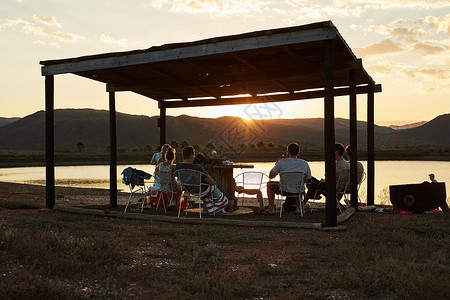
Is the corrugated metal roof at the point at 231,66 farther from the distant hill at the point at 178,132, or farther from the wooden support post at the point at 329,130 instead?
the distant hill at the point at 178,132

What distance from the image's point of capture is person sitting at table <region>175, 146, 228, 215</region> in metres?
6.91

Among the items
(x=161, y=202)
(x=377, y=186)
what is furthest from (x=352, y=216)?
(x=377, y=186)

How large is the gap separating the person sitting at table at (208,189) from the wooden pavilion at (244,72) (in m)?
1.68

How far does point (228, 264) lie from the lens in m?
4.19

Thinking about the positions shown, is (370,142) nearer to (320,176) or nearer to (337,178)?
(337,178)

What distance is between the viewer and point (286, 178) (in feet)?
23.0

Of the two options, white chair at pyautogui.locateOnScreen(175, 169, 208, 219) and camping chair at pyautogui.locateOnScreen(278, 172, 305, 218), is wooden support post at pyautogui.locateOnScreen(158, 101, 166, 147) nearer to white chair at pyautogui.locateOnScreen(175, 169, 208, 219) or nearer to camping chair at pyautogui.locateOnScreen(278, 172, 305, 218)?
white chair at pyautogui.locateOnScreen(175, 169, 208, 219)

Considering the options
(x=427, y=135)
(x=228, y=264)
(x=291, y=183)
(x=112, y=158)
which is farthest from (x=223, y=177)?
(x=427, y=135)

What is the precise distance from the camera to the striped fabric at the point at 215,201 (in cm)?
724

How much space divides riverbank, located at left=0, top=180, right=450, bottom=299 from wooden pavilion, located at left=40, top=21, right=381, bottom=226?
4.67ft

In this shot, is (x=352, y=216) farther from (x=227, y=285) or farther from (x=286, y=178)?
(x=227, y=285)

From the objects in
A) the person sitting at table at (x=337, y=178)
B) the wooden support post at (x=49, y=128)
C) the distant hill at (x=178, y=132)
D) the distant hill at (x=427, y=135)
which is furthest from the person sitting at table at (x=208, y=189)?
the distant hill at (x=427, y=135)

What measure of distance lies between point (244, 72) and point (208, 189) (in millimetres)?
3007

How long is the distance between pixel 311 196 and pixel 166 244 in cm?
358
